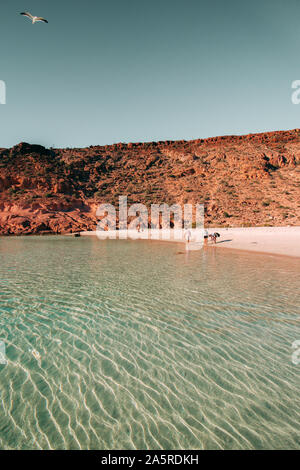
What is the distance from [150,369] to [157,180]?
160 feet

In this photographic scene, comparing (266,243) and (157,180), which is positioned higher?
(157,180)

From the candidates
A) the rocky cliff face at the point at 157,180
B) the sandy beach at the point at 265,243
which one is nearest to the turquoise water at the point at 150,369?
the sandy beach at the point at 265,243

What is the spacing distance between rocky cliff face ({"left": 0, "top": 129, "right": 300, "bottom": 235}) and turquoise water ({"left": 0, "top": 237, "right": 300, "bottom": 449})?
101 ft

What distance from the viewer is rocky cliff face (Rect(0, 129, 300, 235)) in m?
36.9

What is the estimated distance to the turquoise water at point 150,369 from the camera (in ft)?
8.14

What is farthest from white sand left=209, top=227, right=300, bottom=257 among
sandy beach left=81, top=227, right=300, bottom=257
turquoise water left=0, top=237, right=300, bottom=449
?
turquoise water left=0, top=237, right=300, bottom=449

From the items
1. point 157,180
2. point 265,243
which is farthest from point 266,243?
point 157,180

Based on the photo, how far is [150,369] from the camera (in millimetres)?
3529

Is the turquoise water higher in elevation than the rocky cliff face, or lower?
lower

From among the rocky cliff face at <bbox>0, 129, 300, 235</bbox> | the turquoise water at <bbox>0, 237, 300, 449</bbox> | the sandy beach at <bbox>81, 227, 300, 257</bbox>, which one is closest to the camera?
the turquoise water at <bbox>0, 237, 300, 449</bbox>

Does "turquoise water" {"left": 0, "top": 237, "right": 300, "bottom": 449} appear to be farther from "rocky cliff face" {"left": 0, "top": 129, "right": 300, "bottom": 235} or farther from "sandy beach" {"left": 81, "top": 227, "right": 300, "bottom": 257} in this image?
"rocky cliff face" {"left": 0, "top": 129, "right": 300, "bottom": 235}

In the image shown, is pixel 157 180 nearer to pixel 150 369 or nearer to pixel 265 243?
pixel 265 243
